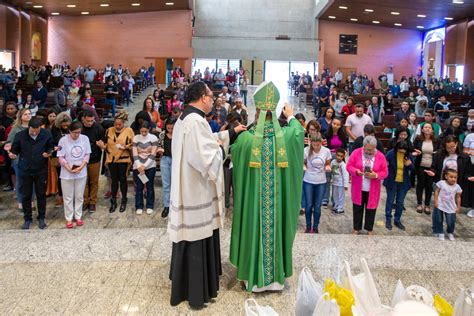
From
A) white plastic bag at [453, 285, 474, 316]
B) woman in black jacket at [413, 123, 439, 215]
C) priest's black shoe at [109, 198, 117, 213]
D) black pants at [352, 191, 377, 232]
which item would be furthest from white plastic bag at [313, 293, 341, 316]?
woman in black jacket at [413, 123, 439, 215]

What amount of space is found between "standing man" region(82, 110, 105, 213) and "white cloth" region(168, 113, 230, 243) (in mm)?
3624

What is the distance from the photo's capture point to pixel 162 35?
27250mm

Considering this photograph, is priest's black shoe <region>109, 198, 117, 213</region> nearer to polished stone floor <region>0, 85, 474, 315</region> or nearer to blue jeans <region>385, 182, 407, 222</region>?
polished stone floor <region>0, 85, 474, 315</region>

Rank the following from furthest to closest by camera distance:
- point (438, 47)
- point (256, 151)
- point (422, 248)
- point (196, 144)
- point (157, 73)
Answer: point (157, 73)
point (438, 47)
point (422, 248)
point (256, 151)
point (196, 144)

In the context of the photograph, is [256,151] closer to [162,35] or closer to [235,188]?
[235,188]

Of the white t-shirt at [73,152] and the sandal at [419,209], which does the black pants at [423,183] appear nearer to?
the sandal at [419,209]

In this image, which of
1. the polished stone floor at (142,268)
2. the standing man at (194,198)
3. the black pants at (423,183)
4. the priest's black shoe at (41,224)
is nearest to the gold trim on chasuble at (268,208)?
the polished stone floor at (142,268)

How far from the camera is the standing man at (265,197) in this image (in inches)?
149

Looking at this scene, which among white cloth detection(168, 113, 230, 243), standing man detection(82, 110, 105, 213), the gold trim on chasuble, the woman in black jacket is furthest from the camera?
the woman in black jacket

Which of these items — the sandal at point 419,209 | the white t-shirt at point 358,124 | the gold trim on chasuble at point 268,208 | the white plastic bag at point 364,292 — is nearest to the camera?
the white plastic bag at point 364,292

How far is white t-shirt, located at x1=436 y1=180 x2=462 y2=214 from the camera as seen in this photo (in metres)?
6.09

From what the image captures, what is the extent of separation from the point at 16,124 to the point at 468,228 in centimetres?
679

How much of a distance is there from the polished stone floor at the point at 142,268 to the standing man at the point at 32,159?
2.56 feet

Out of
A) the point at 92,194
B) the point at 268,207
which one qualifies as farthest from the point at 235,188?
the point at 92,194
